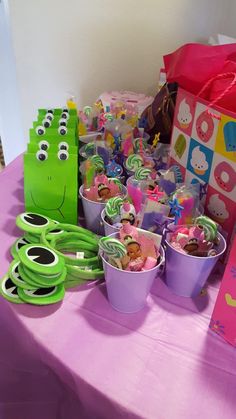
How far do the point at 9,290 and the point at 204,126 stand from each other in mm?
596

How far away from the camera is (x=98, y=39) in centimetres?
172

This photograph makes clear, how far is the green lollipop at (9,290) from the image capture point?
28.7 inches

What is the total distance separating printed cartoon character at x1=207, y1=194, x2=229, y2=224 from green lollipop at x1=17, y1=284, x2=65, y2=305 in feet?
1.39

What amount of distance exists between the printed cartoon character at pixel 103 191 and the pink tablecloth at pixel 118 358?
0.82 feet

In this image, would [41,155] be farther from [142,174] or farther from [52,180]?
[142,174]

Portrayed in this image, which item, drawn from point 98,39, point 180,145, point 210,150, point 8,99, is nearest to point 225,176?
point 210,150

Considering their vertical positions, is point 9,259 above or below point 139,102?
below

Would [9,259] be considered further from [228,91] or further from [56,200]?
[228,91]

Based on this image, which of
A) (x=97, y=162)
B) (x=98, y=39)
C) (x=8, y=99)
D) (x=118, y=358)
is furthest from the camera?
(x=8, y=99)

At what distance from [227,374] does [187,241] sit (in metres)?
0.27

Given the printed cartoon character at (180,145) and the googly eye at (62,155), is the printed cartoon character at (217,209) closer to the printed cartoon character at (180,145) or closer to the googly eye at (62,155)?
the printed cartoon character at (180,145)

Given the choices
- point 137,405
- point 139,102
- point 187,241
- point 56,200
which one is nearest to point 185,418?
point 137,405

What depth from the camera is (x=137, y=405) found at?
564mm

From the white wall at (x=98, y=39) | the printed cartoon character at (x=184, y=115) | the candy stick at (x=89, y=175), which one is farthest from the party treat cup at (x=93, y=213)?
the white wall at (x=98, y=39)
